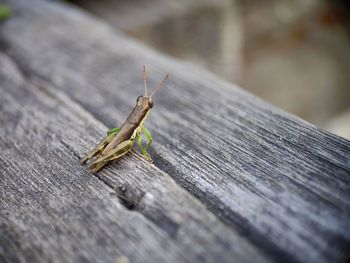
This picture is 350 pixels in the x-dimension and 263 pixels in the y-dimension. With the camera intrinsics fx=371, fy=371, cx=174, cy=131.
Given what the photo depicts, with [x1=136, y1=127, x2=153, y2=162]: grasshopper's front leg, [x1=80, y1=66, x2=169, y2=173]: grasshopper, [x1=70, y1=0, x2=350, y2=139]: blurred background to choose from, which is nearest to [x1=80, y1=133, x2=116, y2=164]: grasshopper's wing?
[x1=80, y1=66, x2=169, y2=173]: grasshopper

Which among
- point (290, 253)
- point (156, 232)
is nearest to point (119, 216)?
point (156, 232)

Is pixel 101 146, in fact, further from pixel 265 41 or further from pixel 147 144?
pixel 265 41

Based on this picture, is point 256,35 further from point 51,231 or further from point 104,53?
point 51,231

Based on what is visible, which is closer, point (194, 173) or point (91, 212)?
point (91, 212)

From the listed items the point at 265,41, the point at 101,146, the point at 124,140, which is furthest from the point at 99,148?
the point at 265,41

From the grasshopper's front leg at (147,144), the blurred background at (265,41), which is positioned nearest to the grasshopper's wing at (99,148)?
the grasshopper's front leg at (147,144)

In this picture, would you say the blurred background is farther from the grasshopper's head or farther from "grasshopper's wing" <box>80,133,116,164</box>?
"grasshopper's wing" <box>80,133,116,164</box>
